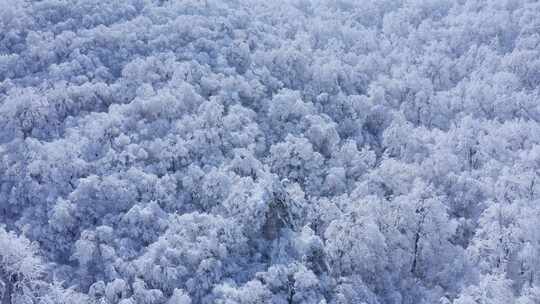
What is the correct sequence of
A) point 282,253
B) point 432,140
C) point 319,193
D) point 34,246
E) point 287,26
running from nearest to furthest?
point 34,246, point 282,253, point 319,193, point 432,140, point 287,26

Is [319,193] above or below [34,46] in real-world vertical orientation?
below

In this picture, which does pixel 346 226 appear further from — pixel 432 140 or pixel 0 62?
pixel 0 62

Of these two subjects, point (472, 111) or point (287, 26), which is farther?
point (287, 26)

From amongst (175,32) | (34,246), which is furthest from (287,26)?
(34,246)

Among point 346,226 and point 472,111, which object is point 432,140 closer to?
point 472,111

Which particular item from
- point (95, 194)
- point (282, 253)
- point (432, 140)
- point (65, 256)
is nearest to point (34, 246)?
point (65, 256)

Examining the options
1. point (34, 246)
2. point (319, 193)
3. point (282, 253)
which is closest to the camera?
point (34, 246)
